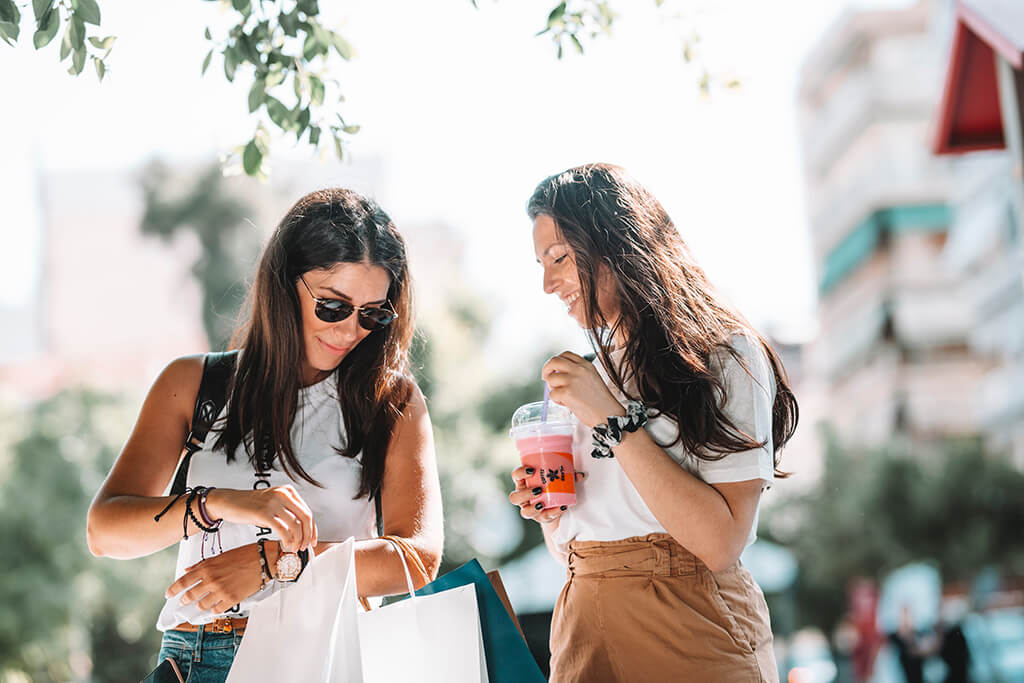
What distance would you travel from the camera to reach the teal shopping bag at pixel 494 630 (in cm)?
196

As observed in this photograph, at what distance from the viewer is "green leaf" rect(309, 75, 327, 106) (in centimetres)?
265

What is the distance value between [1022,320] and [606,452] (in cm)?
2061

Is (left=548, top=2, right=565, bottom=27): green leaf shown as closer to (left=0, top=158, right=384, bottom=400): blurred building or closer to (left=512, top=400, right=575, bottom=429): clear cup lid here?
(left=512, top=400, right=575, bottom=429): clear cup lid

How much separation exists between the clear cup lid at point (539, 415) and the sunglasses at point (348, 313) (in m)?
0.37

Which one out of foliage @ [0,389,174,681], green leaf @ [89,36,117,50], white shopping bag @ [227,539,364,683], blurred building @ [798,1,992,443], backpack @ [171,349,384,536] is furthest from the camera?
blurred building @ [798,1,992,443]

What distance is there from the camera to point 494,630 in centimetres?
198

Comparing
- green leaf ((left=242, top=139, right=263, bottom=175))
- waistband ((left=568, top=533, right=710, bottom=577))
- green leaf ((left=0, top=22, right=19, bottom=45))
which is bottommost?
waistband ((left=568, top=533, right=710, bottom=577))

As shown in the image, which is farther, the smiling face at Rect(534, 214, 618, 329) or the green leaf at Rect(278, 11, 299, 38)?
the green leaf at Rect(278, 11, 299, 38)

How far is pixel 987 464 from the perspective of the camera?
24703mm

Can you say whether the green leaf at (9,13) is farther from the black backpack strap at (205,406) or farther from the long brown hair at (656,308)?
the long brown hair at (656,308)

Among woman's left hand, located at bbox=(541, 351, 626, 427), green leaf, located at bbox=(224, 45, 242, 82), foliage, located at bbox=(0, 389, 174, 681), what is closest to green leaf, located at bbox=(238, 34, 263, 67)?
green leaf, located at bbox=(224, 45, 242, 82)

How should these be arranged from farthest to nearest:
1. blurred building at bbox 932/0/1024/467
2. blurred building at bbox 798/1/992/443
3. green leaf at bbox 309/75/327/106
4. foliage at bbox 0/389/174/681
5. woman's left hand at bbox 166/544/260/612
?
blurred building at bbox 798/1/992/443 → foliage at bbox 0/389/174/681 → blurred building at bbox 932/0/1024/467 → green leaf at bbox 309/75/327/106 → woman's left hand at bbox 166/544/260/612

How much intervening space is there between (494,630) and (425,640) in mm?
135

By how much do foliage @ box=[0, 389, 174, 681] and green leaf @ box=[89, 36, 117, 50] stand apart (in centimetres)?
1630
